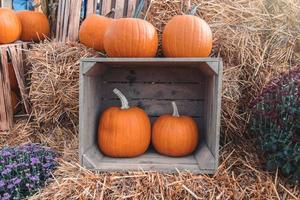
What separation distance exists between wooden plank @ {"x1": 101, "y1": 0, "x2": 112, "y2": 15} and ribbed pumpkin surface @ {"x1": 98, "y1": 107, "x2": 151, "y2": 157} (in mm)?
823

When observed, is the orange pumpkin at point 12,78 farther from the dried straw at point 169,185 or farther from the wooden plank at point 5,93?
the dried straw at point 169,185

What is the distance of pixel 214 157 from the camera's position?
5.49 feet

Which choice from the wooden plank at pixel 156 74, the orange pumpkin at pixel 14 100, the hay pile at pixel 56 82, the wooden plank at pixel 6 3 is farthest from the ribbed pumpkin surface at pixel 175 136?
the wooden plank at pixel 6 3

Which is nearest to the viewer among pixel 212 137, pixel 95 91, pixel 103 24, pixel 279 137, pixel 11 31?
pixel 279 137

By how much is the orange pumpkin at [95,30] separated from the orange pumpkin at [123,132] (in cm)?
50

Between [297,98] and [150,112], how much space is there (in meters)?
0.97

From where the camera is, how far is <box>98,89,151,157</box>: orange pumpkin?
186cm

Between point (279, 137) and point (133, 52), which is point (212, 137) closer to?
point (279, 137)

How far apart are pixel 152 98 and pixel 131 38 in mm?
580

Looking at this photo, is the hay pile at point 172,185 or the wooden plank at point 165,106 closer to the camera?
the hay pile at point 172,185

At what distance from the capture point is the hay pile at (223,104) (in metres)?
1.58

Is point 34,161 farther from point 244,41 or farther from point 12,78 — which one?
point 244,41

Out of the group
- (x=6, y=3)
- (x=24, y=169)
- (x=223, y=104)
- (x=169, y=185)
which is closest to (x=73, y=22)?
(x=24, y=169)

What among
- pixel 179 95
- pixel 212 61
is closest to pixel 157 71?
pixel 179 95
